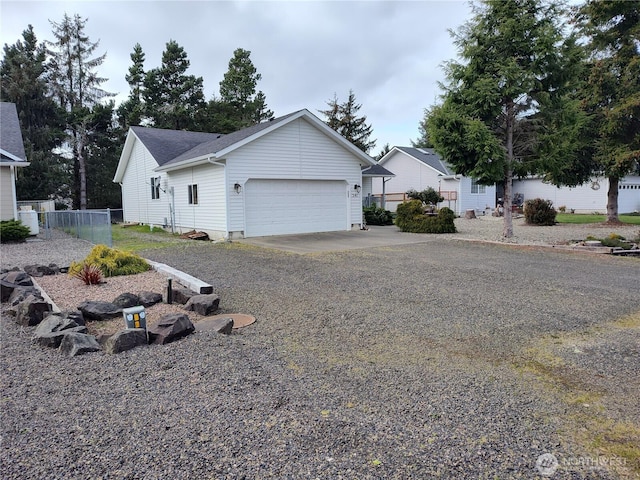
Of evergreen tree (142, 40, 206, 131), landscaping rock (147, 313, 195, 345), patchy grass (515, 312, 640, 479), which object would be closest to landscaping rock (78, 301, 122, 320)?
landscaping rock (147, 313, 195, 345)

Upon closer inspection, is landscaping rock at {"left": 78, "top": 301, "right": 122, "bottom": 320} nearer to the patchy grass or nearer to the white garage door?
the patchy grass

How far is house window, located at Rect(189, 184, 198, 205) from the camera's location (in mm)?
15359

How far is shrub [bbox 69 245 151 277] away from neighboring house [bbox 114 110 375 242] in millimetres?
5273

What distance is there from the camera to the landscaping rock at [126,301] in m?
5.37

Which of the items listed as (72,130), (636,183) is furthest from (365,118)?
(72,130)

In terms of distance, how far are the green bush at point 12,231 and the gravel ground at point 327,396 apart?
1078cm

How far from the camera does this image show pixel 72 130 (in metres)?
30.9

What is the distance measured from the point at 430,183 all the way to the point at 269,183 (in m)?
17.4

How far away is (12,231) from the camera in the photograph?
1314 cm

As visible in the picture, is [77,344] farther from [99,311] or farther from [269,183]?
[269,183]

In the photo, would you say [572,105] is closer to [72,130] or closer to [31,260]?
[31,260]

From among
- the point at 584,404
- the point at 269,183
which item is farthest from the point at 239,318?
the point at 269,183

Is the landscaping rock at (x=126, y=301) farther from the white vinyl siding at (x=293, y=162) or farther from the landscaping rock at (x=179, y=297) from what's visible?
the white vinyl siding at (x=293, y=162)

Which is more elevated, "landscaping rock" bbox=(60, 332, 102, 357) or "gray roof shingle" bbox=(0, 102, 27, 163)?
"gray roof shingle" bbox=(0, 102, 27, 163)
